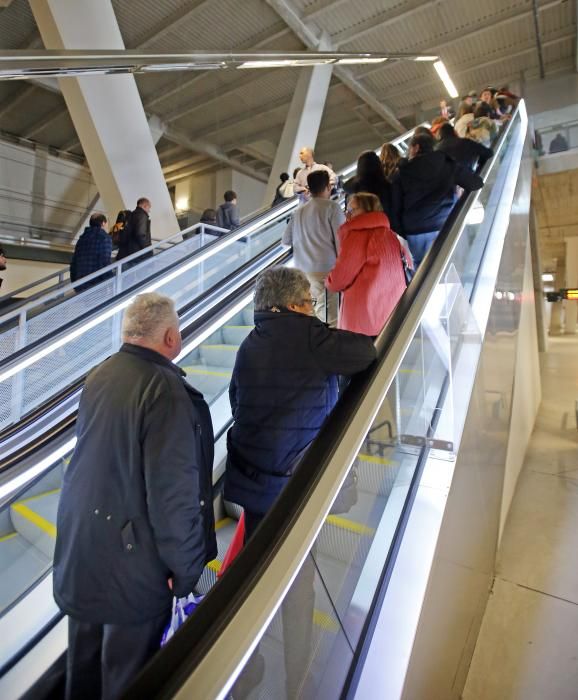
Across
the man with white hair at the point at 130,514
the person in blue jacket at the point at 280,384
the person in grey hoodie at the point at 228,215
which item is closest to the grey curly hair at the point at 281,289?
the person in blue jacket at the point at 280,384

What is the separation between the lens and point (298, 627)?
835 millimetres

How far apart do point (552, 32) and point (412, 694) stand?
44.1 feet

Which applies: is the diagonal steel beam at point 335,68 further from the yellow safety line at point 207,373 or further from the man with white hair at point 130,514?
the man with white hair at point 130,514

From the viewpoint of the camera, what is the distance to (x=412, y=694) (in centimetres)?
125

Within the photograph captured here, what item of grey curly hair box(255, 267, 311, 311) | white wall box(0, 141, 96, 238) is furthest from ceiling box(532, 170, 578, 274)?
white wall box(0, 141, 96, 238)

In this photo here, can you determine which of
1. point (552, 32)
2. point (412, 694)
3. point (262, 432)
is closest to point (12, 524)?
point (262, 432)

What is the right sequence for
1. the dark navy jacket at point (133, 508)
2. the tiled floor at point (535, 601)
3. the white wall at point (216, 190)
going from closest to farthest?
1. the dark navy jacket at point (133, 508)
2. the tiled floor at point (535, 601)
3. the white wall at point (216, 190)

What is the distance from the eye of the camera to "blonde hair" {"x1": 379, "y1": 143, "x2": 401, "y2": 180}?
2936 mm

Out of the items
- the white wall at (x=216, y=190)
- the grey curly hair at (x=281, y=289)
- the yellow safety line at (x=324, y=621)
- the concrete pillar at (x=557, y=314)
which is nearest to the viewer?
the yellow safety line at (x=324, y=621)

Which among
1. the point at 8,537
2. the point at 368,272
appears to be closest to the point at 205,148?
the point at 368,272

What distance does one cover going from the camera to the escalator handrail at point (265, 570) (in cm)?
57

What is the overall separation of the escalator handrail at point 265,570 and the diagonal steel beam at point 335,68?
33.5 feet

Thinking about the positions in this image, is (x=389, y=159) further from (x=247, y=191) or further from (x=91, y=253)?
(x=247, y=191)

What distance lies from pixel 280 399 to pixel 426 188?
1.79 meters
